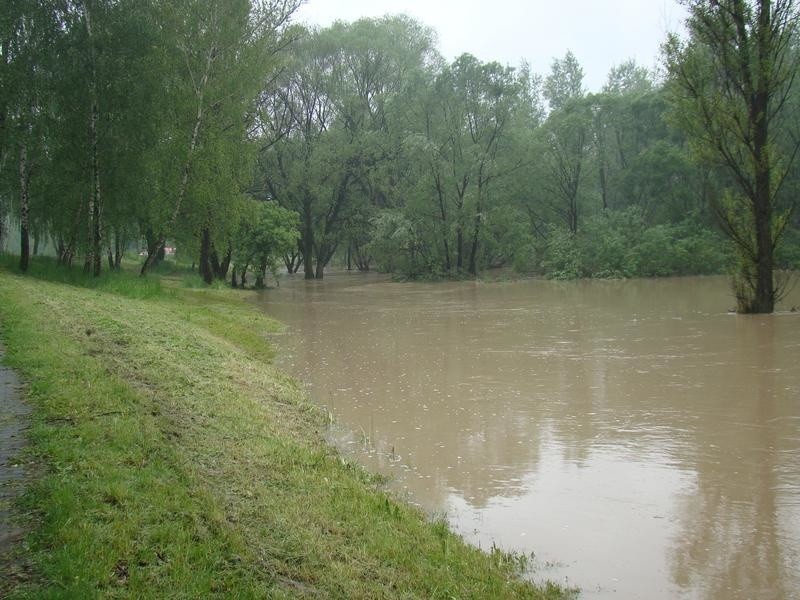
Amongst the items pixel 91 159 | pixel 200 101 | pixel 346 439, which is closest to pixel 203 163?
pixel 200 101

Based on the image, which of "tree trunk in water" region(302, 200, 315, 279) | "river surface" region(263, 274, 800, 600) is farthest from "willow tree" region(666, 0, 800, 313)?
"tree trunk in water" region(302, 200, 315, 279)

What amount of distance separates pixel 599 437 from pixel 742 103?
677 inches

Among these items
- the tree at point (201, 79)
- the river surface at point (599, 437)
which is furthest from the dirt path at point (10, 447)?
the tree at point (201, 79)

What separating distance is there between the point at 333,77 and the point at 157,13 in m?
26.2

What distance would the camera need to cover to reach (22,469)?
5.44 metres

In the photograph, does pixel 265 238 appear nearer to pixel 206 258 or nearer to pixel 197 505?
pixel 206 258

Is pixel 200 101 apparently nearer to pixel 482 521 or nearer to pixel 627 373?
pixel 627 373

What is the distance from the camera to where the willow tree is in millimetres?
21234

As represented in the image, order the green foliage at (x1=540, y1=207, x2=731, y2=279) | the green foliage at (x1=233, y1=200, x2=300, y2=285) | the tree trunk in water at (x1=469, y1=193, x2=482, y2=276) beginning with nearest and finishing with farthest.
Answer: the green foliage at (x1=233, y1=200, x2=300, y2=285)
the green foliage at (x1=540, y1=207, x2=731, y2=279)
the tree trunk in water at (x1=469, y1=193, x2=482, y2=276)

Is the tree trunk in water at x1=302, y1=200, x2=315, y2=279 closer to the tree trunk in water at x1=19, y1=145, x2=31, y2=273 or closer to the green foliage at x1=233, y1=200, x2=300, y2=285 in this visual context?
the green foliage at x1=233, y1=200, x2=300, y2=285

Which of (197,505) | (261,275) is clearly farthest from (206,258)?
(197,505)

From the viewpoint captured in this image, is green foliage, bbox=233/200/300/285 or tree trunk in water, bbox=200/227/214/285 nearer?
tree trunk in water, bbox=200/227/214/285

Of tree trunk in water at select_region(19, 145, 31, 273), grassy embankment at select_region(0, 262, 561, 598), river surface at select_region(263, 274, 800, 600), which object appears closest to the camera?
grassy embankment at select_region(0, 262, 561, 598)

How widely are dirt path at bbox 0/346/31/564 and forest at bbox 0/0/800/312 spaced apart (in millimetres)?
19088
